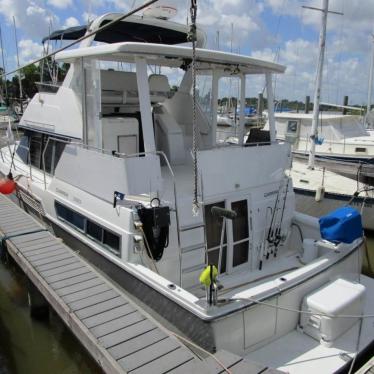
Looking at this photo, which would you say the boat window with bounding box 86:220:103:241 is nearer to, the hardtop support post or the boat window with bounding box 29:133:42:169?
the boat window with bounding box 29:133:42:169

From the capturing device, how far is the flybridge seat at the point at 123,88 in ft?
18.9

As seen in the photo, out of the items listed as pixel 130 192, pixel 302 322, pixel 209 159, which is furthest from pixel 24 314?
pixel 302 322

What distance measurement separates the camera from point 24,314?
5.54 meters

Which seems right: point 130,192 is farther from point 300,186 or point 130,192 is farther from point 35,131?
point 300,186

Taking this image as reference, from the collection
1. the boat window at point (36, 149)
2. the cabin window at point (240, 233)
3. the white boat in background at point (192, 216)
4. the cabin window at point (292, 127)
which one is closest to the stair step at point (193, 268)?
the white boat in background at point (192, 216)

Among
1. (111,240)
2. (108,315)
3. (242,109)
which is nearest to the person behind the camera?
(108,315)

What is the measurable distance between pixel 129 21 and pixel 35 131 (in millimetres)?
2550

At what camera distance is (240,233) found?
4961 mm

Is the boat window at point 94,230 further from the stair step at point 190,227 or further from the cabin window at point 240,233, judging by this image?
the cabin window at point 240,233

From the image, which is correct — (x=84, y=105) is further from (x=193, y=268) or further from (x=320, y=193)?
(x=320, y=193)

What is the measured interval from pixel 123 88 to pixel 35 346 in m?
3.85

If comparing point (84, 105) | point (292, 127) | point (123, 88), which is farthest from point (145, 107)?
point (292, 127)

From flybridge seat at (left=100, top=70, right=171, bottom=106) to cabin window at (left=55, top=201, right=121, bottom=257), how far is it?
1755mm

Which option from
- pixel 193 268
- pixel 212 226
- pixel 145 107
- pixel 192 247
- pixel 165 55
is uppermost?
pixel 165 55
